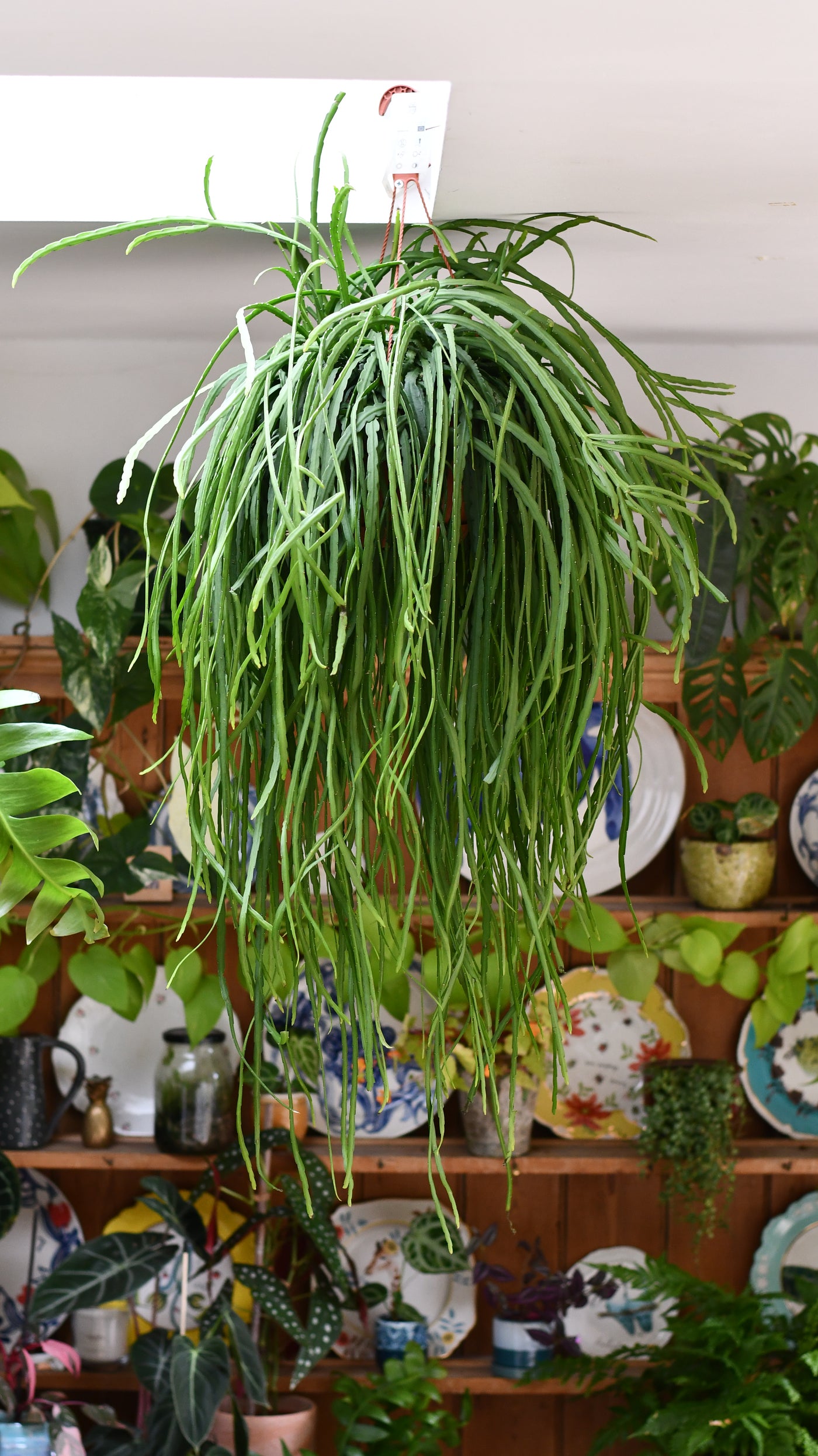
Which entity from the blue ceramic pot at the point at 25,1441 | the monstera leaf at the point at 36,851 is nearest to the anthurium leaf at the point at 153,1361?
the blue ceramic pot at the point at 25,1441

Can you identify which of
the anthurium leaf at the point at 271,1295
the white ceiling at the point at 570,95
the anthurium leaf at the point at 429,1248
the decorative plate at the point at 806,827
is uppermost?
the white ceiling at the point at 570,95

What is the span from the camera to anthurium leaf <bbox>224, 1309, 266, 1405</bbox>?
5.48 feet

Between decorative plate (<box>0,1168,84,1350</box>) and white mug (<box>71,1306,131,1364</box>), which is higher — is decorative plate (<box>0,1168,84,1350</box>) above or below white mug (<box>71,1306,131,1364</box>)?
above

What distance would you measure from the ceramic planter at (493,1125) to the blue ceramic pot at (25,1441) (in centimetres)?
73

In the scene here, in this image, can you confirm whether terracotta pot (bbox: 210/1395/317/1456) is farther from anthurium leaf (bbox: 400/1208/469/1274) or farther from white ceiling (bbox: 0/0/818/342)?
white ceiling (bbox: 0/0/818/342)

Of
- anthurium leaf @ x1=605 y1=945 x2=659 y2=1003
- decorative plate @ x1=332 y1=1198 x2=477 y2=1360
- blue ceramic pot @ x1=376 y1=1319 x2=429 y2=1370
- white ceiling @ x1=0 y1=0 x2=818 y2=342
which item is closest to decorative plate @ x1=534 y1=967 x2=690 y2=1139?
anthurium leaf @ x1=605 y1=945 x2=659 y2=1003

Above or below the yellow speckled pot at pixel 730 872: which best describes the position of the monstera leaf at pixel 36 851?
below

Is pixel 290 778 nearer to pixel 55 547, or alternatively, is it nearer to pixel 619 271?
pixel 619 271

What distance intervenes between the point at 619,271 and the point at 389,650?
41.8 inches

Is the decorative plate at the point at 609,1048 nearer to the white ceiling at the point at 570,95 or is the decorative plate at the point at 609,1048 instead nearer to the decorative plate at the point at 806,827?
the decorative plate at the point at 806,827

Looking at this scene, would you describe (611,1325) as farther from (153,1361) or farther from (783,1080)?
(153,1361)

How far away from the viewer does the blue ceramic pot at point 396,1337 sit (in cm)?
191

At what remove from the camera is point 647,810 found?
1998 mm

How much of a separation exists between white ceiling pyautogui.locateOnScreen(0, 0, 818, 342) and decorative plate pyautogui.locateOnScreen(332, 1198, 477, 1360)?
150cm
